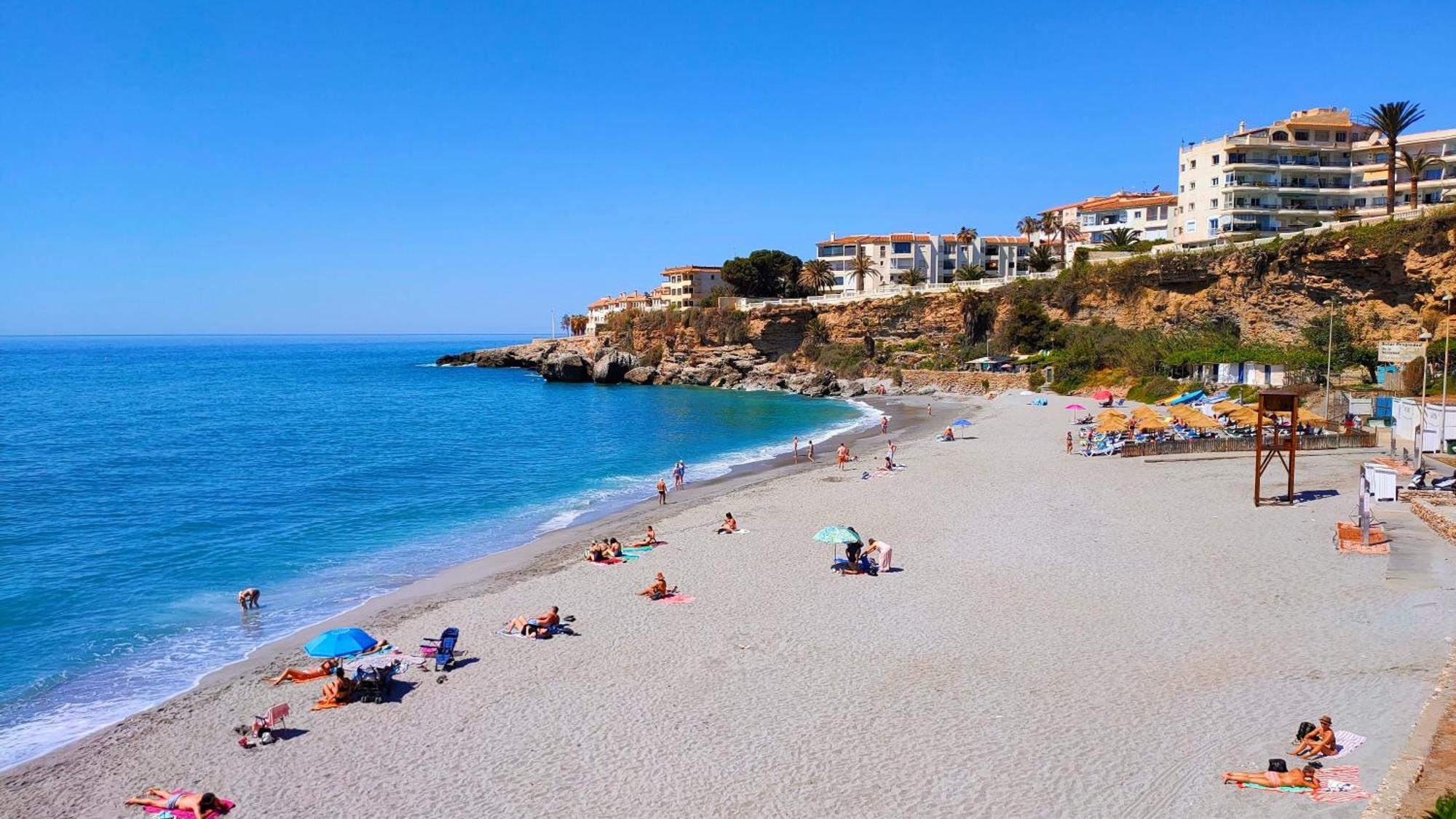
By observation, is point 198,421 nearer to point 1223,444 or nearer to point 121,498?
point 121,498

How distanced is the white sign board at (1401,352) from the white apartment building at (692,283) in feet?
232

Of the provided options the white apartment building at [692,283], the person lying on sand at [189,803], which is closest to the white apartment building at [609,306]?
the white apartment building at [692,283]

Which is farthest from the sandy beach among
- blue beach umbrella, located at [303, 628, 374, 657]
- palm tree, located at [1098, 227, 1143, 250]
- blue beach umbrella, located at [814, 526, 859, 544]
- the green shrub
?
palm tree, located at [1098, 227, 1143, 250]

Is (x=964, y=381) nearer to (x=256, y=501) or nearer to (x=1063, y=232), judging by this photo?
(x=1063, y=232)

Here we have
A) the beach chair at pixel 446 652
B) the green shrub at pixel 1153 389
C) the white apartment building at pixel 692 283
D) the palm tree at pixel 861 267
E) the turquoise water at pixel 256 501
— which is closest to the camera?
the beach chair at pixel 446 652

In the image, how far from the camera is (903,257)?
285 ft

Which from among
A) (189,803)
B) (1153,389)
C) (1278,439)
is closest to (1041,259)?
(1153,389)

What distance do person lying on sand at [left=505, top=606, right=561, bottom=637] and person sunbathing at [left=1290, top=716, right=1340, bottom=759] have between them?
35.5 feet

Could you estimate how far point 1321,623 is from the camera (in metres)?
13.6

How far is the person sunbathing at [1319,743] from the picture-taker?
368 inches

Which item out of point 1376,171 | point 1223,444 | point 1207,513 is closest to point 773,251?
point 1376,171

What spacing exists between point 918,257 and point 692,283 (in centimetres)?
2732

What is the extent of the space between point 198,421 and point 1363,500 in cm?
A: 5975

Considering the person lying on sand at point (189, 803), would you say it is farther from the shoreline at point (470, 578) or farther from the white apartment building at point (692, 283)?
the white apartment building at point (692, 283)
